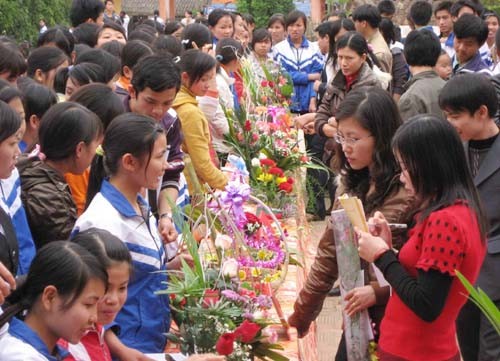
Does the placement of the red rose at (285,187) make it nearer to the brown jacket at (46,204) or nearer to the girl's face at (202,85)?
the girl's face at (202,85)

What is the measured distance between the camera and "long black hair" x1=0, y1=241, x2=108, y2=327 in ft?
8.34

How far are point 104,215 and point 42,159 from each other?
19.8 inches

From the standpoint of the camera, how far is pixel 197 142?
4.89m

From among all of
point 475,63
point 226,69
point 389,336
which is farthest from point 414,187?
point 226,69

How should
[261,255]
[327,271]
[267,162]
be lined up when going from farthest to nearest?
[267,162], [261,255], [327,271]

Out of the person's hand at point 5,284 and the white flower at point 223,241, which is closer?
the person's hand at point 5,284

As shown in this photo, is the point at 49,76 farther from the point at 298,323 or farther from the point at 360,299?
the point at 360,299

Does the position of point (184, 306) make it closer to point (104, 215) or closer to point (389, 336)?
point (104, 215)

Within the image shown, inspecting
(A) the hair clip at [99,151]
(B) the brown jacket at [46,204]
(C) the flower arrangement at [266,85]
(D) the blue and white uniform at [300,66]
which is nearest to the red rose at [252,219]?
(A) the hair clip at [99,151]

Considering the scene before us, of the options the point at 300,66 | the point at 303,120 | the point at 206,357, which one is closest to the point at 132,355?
the point at 206,357

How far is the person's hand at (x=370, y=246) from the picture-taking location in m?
2.94

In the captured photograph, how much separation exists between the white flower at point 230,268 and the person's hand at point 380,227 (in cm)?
54

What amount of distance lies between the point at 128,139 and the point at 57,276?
2.85 feet

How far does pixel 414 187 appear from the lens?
2887 mm
